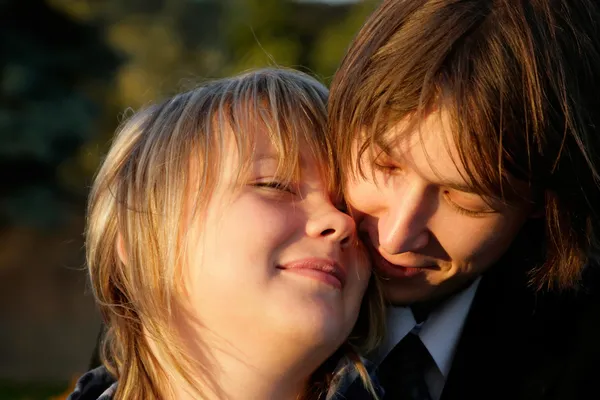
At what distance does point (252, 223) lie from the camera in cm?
205

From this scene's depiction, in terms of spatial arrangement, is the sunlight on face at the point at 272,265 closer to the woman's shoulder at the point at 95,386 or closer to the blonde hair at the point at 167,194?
the blonde hair at the point at 167,194

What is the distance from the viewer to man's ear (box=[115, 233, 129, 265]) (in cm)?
228

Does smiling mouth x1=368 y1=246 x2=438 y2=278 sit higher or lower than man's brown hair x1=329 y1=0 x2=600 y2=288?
lower

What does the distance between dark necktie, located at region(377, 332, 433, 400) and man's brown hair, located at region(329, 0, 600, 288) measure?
49cm

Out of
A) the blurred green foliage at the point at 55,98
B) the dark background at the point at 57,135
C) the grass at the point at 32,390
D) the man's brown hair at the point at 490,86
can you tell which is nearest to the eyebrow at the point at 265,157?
the man's brown hair at the point at 490,86

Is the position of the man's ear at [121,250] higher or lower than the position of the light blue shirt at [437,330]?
higher

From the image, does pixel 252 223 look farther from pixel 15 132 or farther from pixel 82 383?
pixel 15 132

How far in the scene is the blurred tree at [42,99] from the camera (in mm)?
9453

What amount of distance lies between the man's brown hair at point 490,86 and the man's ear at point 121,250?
606mm

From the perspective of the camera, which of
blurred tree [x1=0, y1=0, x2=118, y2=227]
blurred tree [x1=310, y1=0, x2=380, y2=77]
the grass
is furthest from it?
blurred tree [x1=310, y1=0, x2=380, y2=77]

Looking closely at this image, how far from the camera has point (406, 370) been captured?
234cm

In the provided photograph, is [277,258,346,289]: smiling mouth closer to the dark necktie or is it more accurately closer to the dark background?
the dark necktie

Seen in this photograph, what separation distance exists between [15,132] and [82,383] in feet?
24.8

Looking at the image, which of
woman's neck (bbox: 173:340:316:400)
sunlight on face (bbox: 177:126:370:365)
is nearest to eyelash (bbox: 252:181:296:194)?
sunlight on face (bbox: 177:126:370:365)
